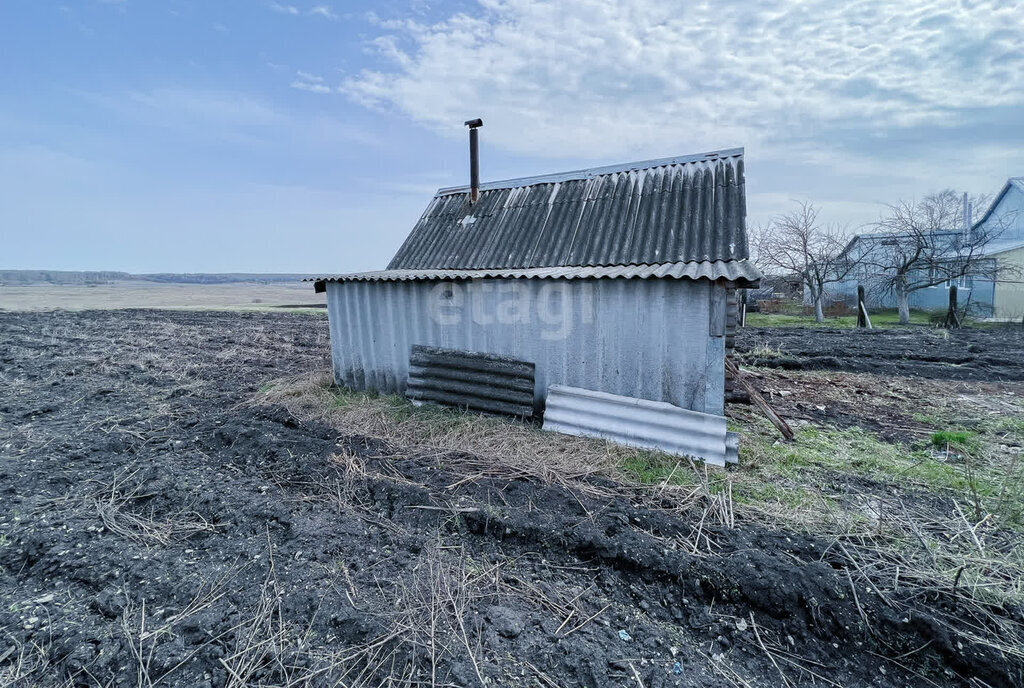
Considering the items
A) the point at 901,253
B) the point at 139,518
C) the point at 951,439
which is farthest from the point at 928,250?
the point at 139,518

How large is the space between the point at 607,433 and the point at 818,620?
A: 258 cm

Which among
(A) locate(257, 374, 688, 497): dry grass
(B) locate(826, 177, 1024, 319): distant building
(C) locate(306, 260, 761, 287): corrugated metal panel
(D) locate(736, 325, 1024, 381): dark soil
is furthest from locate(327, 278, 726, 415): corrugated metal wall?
(B) locate(826, 177, 1024, 319): distant building

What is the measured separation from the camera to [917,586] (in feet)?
8.18

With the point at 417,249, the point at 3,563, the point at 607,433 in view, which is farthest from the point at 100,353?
the point at 607,433

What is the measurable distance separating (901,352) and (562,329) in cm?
947

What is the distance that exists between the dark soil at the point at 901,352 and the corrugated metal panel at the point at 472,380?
663cm

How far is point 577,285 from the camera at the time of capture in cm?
507

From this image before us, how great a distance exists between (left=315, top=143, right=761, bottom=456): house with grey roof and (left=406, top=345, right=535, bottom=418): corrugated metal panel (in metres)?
0.14

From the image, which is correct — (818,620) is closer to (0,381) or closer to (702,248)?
(702,248)

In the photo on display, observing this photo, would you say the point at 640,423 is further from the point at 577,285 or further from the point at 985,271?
the point at 985,271

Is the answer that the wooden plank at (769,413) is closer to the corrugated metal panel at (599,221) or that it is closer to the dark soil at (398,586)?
the corrugated metal panel at (599,221)

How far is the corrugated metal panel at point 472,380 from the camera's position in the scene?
17.7 ft

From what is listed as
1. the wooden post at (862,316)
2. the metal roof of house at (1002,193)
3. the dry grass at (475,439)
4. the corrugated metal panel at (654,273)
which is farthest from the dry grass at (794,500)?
the metal roof of house at (1002,193)

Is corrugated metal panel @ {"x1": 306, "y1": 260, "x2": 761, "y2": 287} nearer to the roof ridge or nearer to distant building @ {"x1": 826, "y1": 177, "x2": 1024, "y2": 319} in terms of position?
the roof ridge
